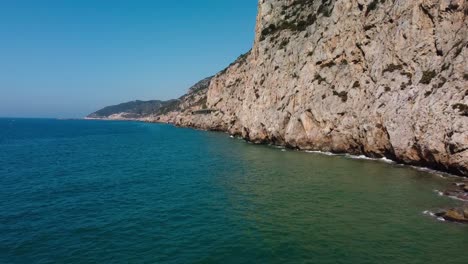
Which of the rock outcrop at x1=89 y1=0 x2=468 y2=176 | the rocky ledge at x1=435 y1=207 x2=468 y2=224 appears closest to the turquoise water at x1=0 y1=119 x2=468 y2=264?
the rocky ledge at x1=435 y1=207 x2=468 y2=224

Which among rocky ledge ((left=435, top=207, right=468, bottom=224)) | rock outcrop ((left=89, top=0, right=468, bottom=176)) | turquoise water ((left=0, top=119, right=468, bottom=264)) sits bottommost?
turquoise water ((left=0, top=119, right=468, bottom=264))

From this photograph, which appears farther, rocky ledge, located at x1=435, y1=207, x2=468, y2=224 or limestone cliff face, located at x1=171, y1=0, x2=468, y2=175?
limestone cliff face, located at x1=171, y1=0, x2=468, y2=175

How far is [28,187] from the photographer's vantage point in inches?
1800

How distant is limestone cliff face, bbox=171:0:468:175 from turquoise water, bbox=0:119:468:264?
6.52 m

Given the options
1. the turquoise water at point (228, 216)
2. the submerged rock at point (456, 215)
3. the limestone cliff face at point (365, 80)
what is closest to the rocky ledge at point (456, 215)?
the submerged rock at point (456, 215)

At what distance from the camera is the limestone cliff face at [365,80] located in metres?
50.9

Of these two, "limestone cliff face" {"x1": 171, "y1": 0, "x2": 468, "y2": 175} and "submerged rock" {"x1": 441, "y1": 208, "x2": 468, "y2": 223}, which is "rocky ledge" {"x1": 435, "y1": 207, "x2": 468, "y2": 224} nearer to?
"submerged rock" {"x1": 441, "y1": 208, "x2": 468, "y2": 223}

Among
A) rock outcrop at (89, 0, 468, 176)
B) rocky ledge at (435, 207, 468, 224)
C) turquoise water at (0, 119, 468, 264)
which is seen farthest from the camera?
rock outcrop at (89, 0, 468, 176)

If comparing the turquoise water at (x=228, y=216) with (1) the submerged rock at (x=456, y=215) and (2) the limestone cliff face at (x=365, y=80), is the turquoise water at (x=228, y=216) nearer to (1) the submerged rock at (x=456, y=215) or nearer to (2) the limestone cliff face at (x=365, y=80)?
(1) the submerged rock at (x=456, y=215)

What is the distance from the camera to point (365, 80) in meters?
69.6

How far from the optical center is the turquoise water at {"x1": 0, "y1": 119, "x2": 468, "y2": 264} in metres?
24.7

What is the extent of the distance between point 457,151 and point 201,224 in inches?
1328

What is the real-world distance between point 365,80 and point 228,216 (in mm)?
47210

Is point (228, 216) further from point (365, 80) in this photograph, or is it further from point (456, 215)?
point (365, 80)
